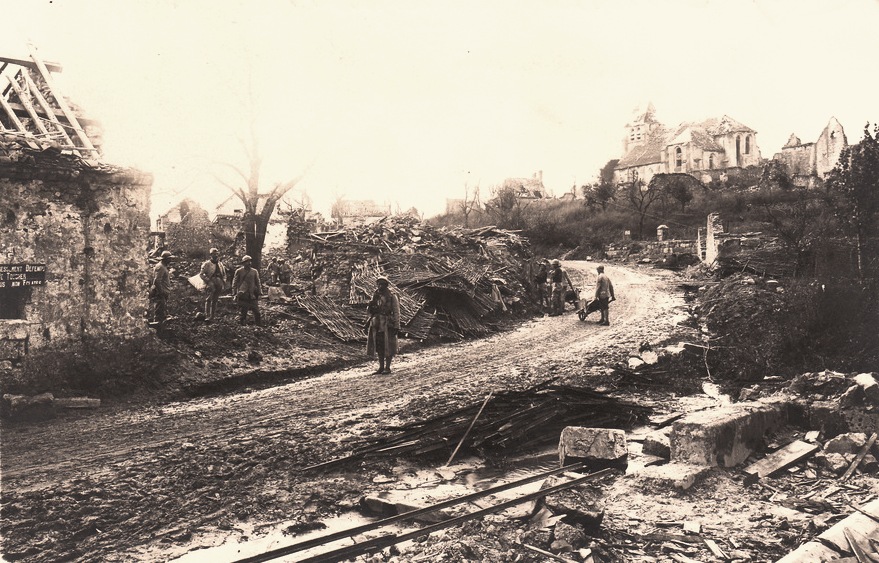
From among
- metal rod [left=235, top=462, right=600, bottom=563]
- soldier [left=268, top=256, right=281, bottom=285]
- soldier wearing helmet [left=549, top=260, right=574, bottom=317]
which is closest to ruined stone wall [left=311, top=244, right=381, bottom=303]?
soldier [left=268, top=256, right=281, bottom=285]

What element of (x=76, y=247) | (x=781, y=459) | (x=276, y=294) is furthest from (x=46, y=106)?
(x=781, y=459)

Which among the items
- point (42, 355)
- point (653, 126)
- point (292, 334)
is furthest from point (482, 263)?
point (653, 126)

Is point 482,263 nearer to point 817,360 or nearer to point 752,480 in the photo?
point 817,360

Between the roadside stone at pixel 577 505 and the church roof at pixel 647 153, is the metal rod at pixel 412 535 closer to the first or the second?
the roadside stone at pixel 577 505

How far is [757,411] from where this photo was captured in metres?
6.84

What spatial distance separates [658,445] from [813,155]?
1778 inches

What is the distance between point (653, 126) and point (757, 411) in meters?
69.2

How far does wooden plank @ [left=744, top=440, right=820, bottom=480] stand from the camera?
610 cm

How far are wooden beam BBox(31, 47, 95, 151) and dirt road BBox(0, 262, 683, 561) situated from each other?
4519mm

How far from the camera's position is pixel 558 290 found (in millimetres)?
18234

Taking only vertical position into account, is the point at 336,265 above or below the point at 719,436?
above

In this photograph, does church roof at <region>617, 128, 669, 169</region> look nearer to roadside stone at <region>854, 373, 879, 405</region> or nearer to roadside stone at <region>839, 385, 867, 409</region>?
roadside stone at <region>854, 373, 879, 405</region>

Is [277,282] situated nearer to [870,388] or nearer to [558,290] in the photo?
[558,290]

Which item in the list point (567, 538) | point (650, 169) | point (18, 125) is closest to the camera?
point (567, 538)
